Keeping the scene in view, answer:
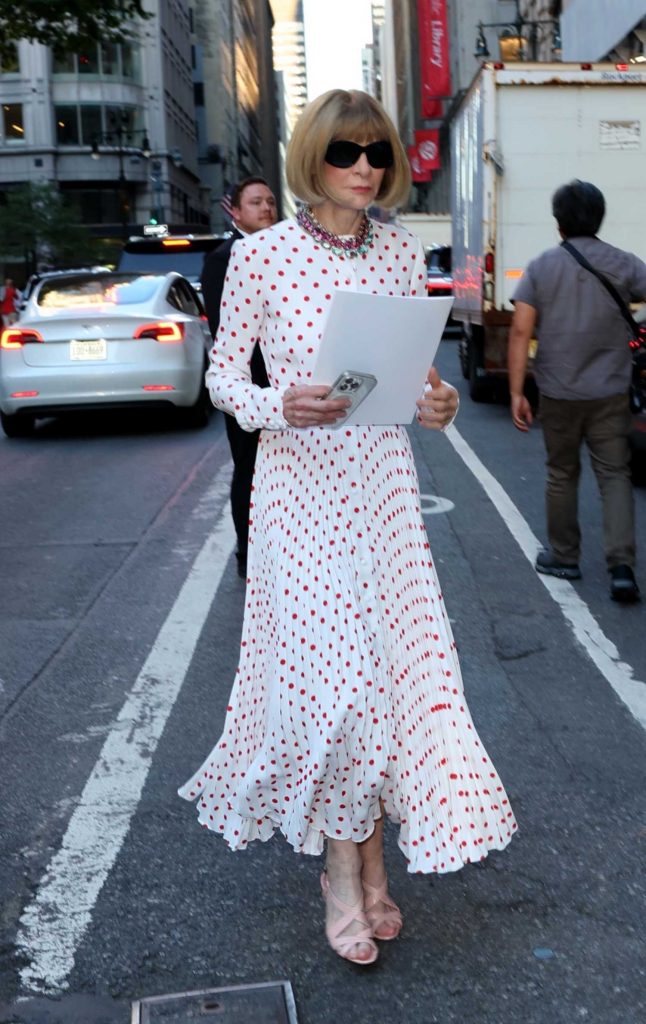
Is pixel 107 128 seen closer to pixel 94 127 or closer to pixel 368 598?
pixel 94 127

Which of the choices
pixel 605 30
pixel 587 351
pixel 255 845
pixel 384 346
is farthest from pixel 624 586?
pixel 605 30

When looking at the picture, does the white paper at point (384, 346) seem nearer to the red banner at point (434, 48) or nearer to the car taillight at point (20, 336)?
the car taillight at point (20, 336)

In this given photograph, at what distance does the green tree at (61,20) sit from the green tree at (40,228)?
3642cm

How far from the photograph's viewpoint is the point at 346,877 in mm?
3090

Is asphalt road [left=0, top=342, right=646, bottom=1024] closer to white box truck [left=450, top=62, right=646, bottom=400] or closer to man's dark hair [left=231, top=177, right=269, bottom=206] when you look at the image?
man's dark hair [left=231, top=177, right=269, bottom=206]

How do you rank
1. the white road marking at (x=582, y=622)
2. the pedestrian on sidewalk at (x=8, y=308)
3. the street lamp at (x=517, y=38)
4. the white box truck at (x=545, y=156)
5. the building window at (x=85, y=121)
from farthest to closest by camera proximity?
the building window at (x=85, y=121) < the street lamp at (x=517, y=38) < the pedestrian on sidewalk at (x=8, y=308) < the white box truck at (x=545, y=156) < the white road marking at (x=582, y=622)

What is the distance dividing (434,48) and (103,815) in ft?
208

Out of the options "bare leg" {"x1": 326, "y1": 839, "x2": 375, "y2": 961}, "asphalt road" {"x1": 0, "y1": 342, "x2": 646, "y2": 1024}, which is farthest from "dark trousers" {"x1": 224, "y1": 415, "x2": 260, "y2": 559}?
"bare leg" {"x1": 326, "y1": 839, "x2": 375, "y2": 961}

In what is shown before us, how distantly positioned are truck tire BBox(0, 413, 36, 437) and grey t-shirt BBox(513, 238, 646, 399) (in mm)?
7776

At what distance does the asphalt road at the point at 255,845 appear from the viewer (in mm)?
3023

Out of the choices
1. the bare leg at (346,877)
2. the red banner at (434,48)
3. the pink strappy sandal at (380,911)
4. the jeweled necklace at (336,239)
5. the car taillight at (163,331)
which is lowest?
the pink strappy sandal at (380,911)

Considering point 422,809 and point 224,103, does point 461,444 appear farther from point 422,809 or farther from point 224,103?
point 224,103

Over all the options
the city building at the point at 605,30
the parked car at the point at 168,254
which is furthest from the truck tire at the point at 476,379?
the city building at the point at 605,30

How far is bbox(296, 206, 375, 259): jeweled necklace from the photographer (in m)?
3.11
